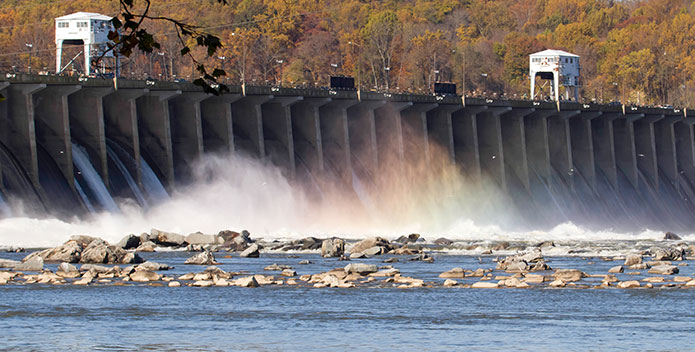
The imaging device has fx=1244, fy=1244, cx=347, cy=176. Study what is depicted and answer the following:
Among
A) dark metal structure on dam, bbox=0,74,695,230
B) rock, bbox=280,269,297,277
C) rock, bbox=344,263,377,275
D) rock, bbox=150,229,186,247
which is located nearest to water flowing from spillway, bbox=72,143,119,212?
dark metal structure on dam, bbox=0,74,695,230

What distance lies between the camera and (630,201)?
429 ft

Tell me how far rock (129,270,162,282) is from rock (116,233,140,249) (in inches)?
697

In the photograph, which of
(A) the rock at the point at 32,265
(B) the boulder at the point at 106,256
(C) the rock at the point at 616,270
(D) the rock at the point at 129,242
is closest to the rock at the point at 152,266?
(B) the boulder at the point at 106,256

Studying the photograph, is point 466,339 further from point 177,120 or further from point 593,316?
point 177,120

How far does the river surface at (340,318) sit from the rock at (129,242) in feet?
66.8

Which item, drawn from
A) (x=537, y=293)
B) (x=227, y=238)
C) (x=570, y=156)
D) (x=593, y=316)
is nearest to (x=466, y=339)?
(x=593, y=316)

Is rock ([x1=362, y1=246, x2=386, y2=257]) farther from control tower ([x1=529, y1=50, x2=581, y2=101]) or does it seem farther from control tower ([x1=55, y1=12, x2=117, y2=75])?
control tower ([x1=529, y1=50, x2=581, y2=101])

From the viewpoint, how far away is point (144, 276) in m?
47.7

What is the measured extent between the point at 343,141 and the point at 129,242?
40855 mm

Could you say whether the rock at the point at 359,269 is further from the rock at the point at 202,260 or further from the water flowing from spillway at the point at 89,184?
the water flowing from spillway at the point at 89,184

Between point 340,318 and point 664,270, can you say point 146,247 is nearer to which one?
point 664,270

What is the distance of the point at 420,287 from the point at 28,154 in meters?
38.5

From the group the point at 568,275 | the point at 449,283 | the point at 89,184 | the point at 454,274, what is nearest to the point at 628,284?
the point at 568,275

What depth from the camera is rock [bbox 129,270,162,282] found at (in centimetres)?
4753
